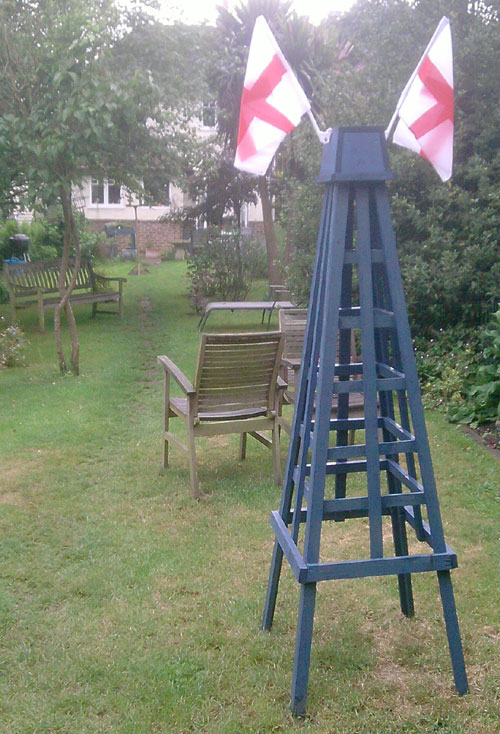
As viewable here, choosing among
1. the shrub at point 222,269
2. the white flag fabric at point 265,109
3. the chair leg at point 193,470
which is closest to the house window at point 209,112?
the shrub at point 222,269

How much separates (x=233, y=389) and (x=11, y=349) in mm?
5253

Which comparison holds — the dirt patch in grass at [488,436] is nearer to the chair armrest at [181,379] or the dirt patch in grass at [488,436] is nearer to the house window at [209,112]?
the chair armrest at [181,379]

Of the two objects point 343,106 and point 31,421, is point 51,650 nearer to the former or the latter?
point 31,421

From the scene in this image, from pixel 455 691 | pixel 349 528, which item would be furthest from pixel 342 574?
pixel 349 528

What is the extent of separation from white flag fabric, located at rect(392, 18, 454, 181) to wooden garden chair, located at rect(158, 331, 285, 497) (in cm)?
229

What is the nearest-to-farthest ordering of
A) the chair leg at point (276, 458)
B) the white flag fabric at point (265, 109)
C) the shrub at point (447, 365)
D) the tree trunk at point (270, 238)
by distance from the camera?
Result: the white flag fabric at point (265, 109)
the chair leg at point (276, 458)
the shrub at point (447, 365)
the tree trunk at point (270, 238)

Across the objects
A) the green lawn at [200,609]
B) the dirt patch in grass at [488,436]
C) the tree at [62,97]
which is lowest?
the green lawn at [200,609]

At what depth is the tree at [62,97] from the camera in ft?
26.2

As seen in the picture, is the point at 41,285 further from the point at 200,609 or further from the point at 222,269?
the point at 200,609

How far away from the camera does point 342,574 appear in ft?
9.53

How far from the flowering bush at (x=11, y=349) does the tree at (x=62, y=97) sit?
1.85 m

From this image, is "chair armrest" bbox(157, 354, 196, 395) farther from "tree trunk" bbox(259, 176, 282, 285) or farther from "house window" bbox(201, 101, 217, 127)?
"tree trunk" bbox(259, 176, 282, 285)

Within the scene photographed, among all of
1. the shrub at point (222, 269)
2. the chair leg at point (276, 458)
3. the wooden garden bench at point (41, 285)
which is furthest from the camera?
the shrub at point (222, 269)

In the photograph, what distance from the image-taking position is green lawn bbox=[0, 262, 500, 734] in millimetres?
2896
